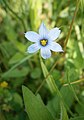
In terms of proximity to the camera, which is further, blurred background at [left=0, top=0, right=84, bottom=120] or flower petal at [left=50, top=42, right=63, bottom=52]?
blurred background at [left=0, top=0, right=84, bottom=120]

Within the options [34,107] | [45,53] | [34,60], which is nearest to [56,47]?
[45,53]

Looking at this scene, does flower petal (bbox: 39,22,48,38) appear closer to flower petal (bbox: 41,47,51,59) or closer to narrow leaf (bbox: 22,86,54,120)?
flower petal (bbox: 41,47,51,59)

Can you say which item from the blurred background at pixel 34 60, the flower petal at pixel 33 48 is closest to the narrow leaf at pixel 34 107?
the flower petal at pixel 33 48

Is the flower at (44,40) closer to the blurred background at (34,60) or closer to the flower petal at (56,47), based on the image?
the flower petal at (56,47)

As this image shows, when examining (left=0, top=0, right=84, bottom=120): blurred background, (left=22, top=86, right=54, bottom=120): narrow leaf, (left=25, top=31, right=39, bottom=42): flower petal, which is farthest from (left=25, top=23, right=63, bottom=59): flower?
(left=0, top=0, right=84, bottom=120): blurred background

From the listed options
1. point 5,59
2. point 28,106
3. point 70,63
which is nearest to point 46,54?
point 28,106

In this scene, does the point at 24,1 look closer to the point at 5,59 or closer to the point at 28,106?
the point at 5,59

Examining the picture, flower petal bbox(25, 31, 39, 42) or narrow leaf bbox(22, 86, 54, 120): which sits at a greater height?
flower petal bbox(25, 31, 39, 42)
